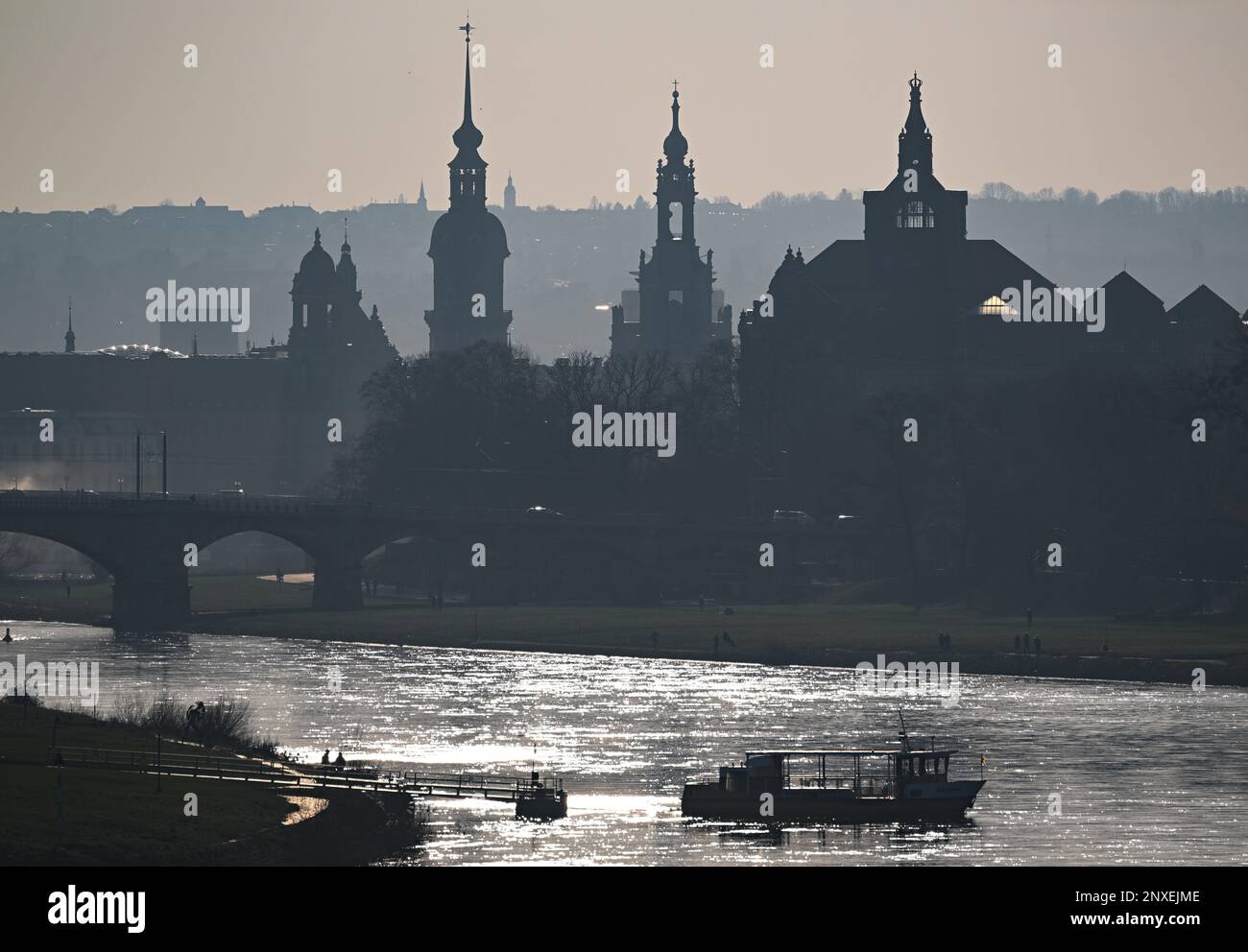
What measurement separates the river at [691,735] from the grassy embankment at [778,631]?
2116 millimetres

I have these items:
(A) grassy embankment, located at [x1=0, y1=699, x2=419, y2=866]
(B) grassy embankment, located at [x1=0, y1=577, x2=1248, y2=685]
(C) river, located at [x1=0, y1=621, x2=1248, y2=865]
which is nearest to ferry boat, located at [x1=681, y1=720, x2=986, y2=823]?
(C) river, located at [x1=0, y1=621, x2=1248, y2=865]

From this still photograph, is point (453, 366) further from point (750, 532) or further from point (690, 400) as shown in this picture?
point (750, 532)

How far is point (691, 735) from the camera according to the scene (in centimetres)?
9788

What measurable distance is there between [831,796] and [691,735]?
16897mm

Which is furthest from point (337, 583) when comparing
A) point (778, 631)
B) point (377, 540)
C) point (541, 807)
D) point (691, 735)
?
point (541, 807)

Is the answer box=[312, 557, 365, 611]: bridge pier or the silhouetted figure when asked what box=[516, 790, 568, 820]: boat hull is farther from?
box=[312, 557, 365, 611]: bridge pier

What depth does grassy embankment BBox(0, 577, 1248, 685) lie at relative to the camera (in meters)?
117

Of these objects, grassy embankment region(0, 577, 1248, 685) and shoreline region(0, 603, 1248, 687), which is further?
grassy embankment region(0, 577, 1248, 685)

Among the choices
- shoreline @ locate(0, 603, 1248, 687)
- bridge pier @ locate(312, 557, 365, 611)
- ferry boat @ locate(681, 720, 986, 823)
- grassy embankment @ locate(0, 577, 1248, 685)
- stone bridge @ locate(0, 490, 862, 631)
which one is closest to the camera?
ferry boat @ locate(681, 720, 986, 823)

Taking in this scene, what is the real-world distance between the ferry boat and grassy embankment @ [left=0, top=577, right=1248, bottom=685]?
3171cm

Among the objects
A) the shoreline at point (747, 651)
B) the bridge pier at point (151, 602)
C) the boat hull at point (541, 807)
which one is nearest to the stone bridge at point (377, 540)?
the bridge pier at point (151, 602)

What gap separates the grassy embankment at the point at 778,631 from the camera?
117 m

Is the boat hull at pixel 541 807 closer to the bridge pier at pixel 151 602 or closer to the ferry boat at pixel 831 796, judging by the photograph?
the ferry boat at pixel 831 796
